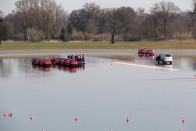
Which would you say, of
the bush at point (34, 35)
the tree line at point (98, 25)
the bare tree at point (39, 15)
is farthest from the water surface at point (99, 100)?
the bare tree at point (39, 15)

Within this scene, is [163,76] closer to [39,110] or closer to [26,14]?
[39,110]

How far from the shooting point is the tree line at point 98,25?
126 m

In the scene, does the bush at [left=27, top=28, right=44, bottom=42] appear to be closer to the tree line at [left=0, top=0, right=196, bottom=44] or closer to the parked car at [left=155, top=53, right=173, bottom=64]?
the tree line at [left=0, top=0, right=196, bottom=44]

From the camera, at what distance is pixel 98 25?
167 metres

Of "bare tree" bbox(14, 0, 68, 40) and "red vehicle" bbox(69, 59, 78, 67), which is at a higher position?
"bare tree" bbox(14, 0, 68, 40)

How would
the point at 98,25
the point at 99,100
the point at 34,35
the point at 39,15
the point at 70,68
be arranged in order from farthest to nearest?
1. the point at 98,25
2. the point at 39,15
3. the point at 34,35
4. the point at 70,68
5. the point at 99,100

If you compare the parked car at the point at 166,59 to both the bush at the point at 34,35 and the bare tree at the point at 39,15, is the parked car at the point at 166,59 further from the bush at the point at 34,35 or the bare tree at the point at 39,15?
the bare tree at the point at 39,15

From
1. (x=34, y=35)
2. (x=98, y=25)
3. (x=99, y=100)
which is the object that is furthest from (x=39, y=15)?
(x=99, y=100)

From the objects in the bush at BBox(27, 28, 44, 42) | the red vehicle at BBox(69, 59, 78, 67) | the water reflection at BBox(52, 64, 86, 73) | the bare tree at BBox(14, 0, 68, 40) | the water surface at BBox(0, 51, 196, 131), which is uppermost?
the bare tree at BBox(14, 0, 68, 40)

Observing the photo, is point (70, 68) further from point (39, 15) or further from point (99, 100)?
point (39, 15)

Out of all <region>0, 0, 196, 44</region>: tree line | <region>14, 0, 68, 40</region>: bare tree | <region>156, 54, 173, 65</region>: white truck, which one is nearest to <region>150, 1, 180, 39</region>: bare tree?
<region>0, 0, 196, 44</region>: tree line

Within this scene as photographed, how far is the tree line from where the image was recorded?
126m

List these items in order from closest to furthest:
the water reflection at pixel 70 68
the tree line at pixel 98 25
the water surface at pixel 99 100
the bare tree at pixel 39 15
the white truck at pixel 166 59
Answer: the water surface at pixel 99 100, the water reflection at pixel 70 68, the white truck at pixel 166 59, the tree line at pixel 98 25, the bare tree at pixel 39 15

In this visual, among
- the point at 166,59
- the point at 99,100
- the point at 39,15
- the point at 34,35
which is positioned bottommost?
the point at 99,100
